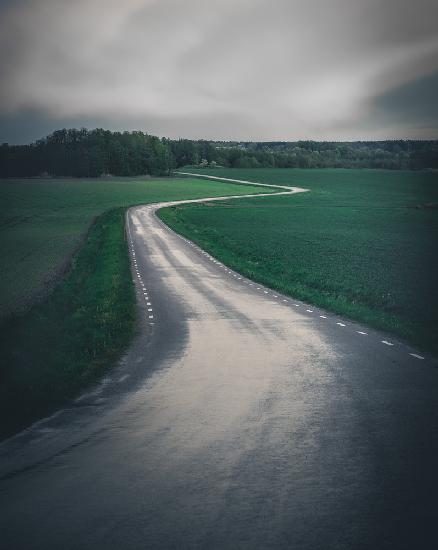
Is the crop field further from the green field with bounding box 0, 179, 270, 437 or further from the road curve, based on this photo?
the road curve

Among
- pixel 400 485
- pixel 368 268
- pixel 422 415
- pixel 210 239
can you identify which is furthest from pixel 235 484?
pixel 210 239

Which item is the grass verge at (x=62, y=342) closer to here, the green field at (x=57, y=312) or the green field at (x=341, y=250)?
the green field at (x=57, y=312)

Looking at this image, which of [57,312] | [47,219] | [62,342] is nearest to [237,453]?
[62,342]

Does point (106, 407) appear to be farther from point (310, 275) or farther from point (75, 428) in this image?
point (310, 275)

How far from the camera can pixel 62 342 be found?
1711 centimetres

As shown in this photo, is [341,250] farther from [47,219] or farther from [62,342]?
[47,219]

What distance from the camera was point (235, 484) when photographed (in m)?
7.87

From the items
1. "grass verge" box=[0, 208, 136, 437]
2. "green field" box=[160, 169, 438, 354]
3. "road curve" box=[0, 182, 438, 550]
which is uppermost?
"road curve" box=[0, 182, 438, 550]

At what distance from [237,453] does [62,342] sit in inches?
384

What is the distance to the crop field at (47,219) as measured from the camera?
1176 inches

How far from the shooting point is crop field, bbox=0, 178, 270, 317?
29.9 m

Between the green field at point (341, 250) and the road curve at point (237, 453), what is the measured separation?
4.76m

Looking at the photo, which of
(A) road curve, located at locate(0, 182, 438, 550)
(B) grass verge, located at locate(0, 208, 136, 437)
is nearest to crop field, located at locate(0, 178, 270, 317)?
(B) grass verge, located at locate(0, 208, 136, 437)

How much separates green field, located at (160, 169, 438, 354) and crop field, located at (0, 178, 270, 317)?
38.3 feet
